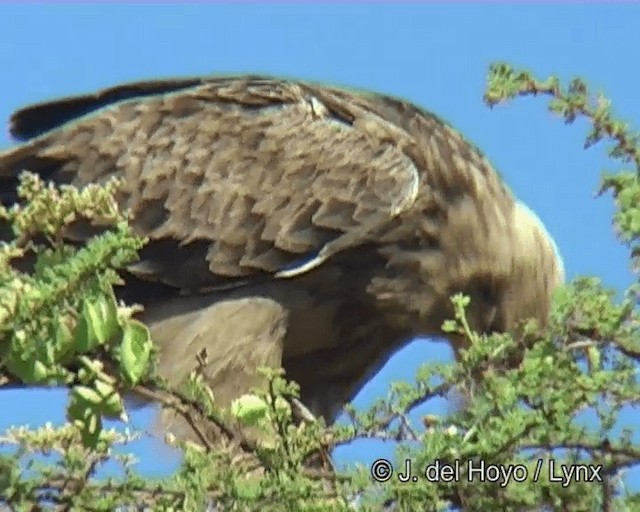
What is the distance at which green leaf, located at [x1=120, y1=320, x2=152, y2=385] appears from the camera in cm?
305

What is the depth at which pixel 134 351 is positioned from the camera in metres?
3.06

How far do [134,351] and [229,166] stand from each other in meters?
3.48

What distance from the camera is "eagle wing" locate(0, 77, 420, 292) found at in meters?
6.19

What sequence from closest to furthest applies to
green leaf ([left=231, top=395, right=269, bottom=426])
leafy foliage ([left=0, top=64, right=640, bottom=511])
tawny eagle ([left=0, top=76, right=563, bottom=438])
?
leafy foliage ([left=0, top=64, right=640, bottom=511]), green leaf ([left=231, top=395, right=269, bottom=426]), tawny eagle ([left=0, top=76, right=563, bottom=438])

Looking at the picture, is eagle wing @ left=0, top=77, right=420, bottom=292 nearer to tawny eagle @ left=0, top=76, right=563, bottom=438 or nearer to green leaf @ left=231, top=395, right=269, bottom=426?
tawny eagle @ left=0, top=76, right=563, bottom=438

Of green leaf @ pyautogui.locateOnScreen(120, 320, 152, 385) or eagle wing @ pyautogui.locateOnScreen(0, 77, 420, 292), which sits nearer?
green leaf @ pyautogui.locateOnScreen(120, 320, 152, 385)

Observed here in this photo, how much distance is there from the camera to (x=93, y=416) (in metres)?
3.14

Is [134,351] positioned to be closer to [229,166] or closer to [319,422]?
[319,422]

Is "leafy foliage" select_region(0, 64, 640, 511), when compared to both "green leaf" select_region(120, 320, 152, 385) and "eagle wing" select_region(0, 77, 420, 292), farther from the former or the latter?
"eagle wing" select_region(0, 77, 420, 292)

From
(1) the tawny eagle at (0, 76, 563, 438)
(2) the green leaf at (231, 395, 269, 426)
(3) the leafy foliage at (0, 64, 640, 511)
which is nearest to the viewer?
(3) the leafy foliage at (0, 64, 640, 511)

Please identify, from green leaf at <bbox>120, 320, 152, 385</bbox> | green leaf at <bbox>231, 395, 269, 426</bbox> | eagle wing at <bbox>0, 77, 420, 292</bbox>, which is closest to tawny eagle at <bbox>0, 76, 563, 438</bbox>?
eagle wing at <bbox>0, 77, 420, 292</bbox>

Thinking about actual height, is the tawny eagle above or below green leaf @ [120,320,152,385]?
below

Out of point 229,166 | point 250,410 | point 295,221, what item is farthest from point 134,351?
point 229,166

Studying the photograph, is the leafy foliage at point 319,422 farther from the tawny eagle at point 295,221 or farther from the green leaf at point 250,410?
the tawny eagle at point 295,221
